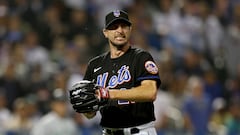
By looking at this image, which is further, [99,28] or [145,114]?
[99,28]

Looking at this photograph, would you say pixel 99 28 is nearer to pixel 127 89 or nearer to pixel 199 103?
pixel 199 103

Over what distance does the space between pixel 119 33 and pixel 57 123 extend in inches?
162

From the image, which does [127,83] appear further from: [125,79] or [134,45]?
[134,45]

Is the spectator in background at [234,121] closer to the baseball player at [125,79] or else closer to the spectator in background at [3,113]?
the spectator in background at [3,113]

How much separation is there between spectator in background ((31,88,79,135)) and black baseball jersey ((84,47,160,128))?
3722 millimetres

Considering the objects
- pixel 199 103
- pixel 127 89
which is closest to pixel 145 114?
pixel 127 89

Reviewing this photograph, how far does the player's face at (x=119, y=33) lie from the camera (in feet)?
19.7

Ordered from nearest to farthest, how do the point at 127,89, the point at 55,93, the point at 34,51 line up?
the point at 127,89
the point at 55,93
the point at 34,51

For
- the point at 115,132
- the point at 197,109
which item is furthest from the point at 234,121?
the point at 115,132

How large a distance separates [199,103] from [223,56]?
2.20m

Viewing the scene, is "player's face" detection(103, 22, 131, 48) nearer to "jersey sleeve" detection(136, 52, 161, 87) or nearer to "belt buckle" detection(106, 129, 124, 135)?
"jersey sleeve" detection(136, 52, 161, 87)

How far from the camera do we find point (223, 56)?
44.2ft

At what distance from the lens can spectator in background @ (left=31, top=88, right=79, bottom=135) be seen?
983 centimetres

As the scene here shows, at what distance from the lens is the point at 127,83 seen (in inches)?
236
